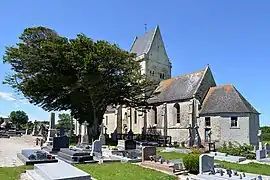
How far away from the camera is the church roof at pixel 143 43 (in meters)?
47.4

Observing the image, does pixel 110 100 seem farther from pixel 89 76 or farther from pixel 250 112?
pixel 250 112

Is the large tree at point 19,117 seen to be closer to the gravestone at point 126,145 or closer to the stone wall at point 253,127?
the gravestone at point 126,145

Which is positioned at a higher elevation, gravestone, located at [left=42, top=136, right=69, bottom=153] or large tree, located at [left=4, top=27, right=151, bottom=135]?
large tree, located at [left=4, top=27, right=151, bottom=135]

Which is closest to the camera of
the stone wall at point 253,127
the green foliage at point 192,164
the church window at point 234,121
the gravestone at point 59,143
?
the green foliage at point 192,164

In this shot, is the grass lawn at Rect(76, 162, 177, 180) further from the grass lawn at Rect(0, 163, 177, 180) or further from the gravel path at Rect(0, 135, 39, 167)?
the gravel path at Rect(0, 135, 39, 167)

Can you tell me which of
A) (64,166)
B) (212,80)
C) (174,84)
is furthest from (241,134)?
(64,166)

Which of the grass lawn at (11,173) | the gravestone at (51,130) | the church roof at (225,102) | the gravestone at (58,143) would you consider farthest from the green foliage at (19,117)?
the grass lawn at (11,173)

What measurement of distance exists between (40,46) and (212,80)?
21.7 metres

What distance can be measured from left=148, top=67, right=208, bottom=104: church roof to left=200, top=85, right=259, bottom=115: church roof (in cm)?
214

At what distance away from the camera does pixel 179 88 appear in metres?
36.3

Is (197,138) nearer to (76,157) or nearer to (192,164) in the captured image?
(192,164)

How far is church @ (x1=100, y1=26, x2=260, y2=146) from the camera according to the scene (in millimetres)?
28875

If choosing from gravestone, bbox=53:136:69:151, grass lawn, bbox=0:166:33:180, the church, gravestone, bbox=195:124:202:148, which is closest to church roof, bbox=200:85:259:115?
the church

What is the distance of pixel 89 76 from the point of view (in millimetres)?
30203
